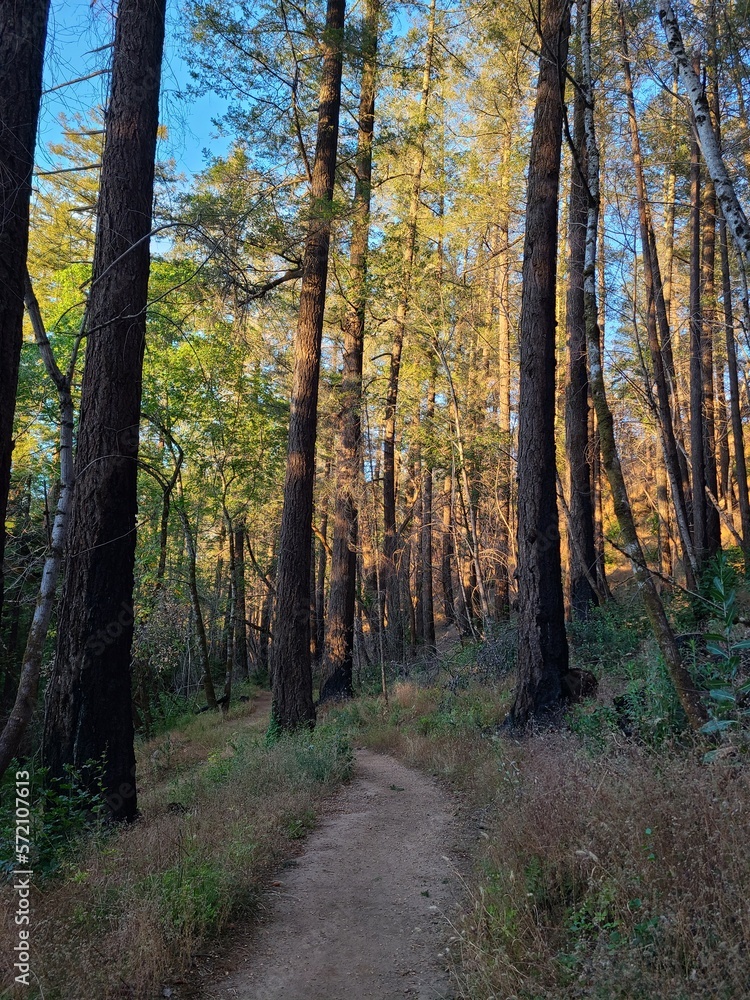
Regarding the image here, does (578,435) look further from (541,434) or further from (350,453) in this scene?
(541,434)

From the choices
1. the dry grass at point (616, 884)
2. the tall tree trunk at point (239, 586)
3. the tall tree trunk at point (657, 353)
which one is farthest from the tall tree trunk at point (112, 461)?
the tall tree trunk at point (239, 586)

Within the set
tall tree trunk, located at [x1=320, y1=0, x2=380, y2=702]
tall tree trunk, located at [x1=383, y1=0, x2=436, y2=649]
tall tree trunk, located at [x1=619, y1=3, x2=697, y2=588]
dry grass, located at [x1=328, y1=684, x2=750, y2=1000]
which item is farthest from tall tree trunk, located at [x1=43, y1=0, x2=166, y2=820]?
tall tree trunk, located at [x1=383, y1=0, x2=436, y2=649]

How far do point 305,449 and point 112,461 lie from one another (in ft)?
16.8

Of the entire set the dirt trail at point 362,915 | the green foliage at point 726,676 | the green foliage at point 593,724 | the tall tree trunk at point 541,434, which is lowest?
the dirt trail at point 362,915

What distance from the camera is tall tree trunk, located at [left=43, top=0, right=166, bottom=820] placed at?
5.25m

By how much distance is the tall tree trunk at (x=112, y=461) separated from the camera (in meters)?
5.25

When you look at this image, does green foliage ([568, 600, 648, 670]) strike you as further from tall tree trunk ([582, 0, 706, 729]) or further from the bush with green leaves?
the bush with green leaves

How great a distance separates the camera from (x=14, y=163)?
3.82 meters

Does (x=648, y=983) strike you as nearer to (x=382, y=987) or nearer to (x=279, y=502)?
(x=382, y=987)

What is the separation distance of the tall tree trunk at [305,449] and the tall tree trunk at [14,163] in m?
6.57

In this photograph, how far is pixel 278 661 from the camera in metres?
10.1

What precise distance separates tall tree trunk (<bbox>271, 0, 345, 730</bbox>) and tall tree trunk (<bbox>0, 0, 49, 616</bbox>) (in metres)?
6.57

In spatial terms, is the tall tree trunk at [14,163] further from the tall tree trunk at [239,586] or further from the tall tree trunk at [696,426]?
the tall tree trunk at [239,586]

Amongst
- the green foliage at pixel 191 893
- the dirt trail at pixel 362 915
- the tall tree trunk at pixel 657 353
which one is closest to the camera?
the dirt trail at pixel 362 915
